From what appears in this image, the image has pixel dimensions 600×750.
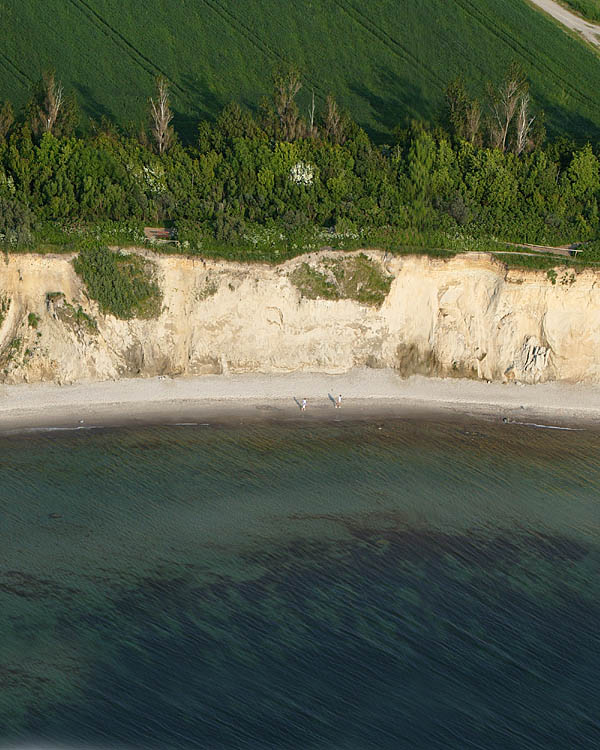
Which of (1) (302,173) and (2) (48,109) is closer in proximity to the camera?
(1) (302,173)

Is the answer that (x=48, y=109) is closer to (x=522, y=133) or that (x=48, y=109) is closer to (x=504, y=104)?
(x=504, y=104)

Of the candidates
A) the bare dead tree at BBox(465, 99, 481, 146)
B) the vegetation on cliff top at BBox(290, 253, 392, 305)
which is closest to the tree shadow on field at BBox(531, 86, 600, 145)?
the bare dead tree at BBox(465, 99, 481, 146)

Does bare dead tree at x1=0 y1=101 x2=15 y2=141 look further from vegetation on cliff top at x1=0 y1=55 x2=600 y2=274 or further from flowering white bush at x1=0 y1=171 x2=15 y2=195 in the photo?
flowering white bush at x1=0 y1=171 x2=15 y2=195

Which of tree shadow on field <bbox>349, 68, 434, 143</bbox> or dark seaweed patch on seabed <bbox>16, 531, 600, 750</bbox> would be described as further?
tree shadow on field <bbox>349, 68, 434, 143</bbox>

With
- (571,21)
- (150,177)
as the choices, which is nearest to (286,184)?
(150,177)

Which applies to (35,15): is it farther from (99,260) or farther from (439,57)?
(99,260)

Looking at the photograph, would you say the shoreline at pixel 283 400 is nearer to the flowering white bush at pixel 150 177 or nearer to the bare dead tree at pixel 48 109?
the flowering white bush at pixel 150 177
